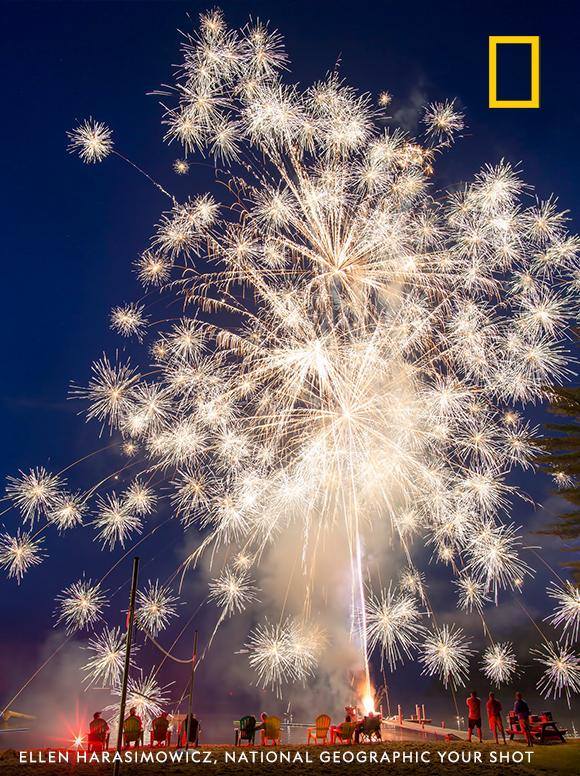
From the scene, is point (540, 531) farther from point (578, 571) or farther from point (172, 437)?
point (172, 437)

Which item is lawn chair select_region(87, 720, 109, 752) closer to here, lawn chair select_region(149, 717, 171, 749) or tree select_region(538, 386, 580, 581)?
lawn chair select_region(149, 717, 171, 749)

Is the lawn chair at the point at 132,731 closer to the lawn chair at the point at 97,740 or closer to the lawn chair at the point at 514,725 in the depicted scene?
the lawn chair at the point at 97,740

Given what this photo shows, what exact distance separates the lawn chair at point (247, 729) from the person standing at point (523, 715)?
24.3 feet

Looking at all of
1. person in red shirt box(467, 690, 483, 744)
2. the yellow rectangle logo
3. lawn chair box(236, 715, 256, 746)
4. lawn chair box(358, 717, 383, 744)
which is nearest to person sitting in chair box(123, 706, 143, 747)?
lawn chair box(236, 715, 256, 746)

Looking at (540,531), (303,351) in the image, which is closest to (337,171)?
(303,351)

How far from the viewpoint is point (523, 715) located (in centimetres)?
1809

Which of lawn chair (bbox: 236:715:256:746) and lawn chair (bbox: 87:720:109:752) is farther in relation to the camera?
lawn chair (bbox: 236:715:256:746)

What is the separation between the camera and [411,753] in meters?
15.0

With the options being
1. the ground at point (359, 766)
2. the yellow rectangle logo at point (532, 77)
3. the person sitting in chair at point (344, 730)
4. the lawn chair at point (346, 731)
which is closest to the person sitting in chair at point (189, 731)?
the ground at point (359, 766)

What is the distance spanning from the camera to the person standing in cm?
1750

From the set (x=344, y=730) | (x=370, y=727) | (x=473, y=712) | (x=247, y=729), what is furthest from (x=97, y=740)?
(x=473, y=712)

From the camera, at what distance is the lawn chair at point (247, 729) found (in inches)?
722

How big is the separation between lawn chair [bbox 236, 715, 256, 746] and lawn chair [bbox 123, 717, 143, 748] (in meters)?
2.77

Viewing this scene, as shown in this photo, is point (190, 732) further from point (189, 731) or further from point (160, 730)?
point (160, 730)
